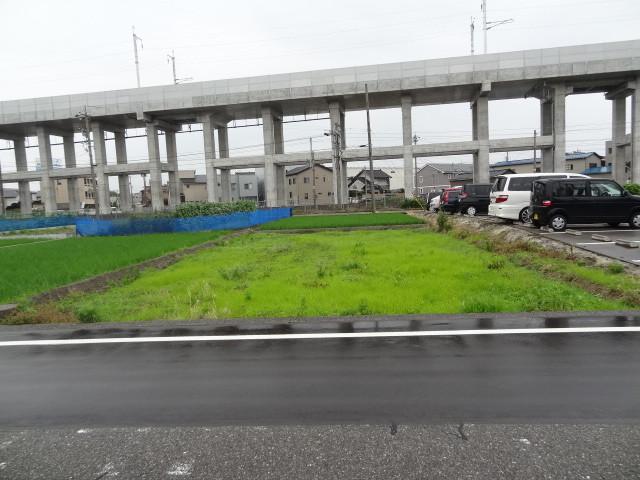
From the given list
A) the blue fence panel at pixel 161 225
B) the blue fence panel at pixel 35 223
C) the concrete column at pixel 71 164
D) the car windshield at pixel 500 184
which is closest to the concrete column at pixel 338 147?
the blue fence panel at pixel 161 225

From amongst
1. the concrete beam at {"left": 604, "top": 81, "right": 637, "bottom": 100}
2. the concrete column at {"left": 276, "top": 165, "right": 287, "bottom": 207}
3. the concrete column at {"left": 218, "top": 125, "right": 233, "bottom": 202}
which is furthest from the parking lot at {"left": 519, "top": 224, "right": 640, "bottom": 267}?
the concrete column at {"left": 218, "top": 125, "right": 233, "bottom": 202}

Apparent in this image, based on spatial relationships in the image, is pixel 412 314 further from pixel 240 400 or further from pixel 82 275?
pixel 82 275

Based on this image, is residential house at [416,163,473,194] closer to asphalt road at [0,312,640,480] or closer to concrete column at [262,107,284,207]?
concrete column at [262,107,284,207]

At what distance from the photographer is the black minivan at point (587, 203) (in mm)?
13281

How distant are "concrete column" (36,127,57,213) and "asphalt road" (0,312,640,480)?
5391 cm

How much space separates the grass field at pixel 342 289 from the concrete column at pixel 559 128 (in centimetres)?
3175

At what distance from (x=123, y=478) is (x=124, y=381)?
161 centimetres

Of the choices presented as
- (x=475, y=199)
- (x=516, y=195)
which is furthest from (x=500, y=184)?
(x=475, y=199)

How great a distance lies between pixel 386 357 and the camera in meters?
4.33

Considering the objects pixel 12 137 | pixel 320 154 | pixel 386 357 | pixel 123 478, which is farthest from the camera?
pixel 12 137

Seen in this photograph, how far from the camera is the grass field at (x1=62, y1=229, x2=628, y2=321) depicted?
6.37 metres

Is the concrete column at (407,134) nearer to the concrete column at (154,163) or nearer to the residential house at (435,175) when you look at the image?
the concrete column at (154,163)

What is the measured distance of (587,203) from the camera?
13438 mm

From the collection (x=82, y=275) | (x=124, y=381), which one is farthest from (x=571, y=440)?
(x=82, y=275)
